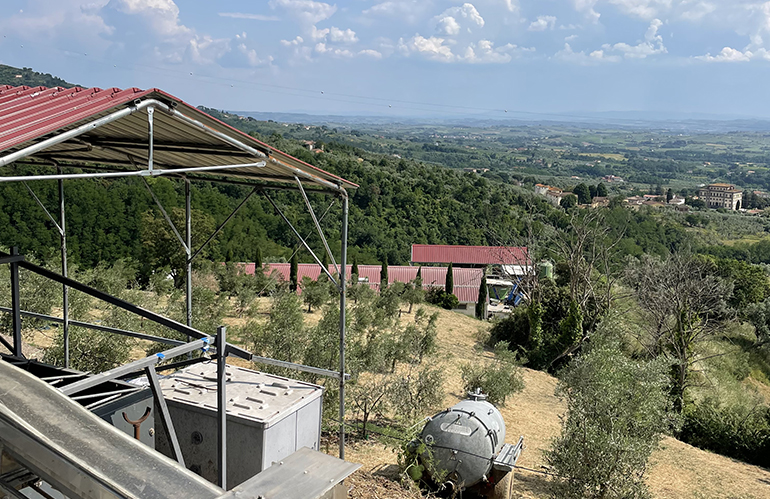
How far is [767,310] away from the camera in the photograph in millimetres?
30062

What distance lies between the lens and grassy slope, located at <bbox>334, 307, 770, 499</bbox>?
9742 mm

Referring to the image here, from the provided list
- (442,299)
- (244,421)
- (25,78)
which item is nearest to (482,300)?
(442,299)

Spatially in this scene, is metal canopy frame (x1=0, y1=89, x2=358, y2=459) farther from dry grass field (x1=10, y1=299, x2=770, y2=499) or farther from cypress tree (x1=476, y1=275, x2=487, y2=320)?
cypress tree (x1=476, y1=275, x2=487, y2=320)

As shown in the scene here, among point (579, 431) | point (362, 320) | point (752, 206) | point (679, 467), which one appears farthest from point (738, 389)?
point (752, 206)

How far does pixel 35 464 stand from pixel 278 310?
11480 millimetres

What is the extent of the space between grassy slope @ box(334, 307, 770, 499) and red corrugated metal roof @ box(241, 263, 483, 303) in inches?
648

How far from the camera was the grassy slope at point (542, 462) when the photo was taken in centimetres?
974

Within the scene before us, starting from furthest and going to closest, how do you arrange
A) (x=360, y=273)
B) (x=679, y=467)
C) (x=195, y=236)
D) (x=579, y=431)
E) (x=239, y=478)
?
(x=360, y=273)
(x=195, y=236)
(x=679, y=467)
(x=579, y=431)
(x=239, y=478)

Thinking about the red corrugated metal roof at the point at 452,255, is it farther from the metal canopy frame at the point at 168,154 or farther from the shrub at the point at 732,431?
the metal canopy frame at the point at 168,154

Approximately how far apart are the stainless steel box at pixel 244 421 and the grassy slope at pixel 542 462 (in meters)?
1.71

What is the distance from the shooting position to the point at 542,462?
1109 cm

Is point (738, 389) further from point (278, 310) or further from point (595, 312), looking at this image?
point (278, 310)

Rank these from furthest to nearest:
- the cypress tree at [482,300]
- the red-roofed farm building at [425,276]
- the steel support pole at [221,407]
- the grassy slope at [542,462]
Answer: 1. the red-roofed farm building at [425,276]
2. the cypress tree at [482,300]
3. the grassy slope at [542,462]
4. the steel support pole at [221,407]

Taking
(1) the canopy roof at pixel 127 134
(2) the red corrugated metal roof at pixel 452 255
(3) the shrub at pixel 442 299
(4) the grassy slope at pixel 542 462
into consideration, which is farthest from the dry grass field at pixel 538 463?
(2) the red corrugated metal roof at pixel 452 255
